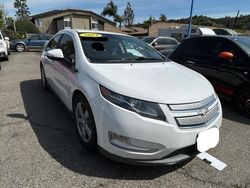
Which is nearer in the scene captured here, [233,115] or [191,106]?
[191,106]

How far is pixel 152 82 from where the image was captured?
2.76 meters

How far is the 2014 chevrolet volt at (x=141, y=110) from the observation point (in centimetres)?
238

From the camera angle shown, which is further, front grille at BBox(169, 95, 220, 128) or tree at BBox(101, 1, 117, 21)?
tree at BBox(101, 1, 117, 21)

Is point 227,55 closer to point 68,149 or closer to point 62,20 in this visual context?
point 68,149

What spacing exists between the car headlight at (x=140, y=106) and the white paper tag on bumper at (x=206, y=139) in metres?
0.51

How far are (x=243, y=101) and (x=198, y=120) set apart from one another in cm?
257

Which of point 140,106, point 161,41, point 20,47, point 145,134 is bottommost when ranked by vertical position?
point 20,47


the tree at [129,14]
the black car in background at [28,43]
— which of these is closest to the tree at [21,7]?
the tree at [129,14]

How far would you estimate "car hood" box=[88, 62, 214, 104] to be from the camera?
2492mm

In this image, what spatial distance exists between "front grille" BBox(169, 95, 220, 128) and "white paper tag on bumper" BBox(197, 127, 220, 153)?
10cm

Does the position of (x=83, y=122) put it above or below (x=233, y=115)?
above

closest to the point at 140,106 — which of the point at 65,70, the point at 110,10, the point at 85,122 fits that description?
the point at 85,122

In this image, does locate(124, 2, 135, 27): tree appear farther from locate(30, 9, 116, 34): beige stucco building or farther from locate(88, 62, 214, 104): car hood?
locate(88, 62, 214, 104): car hood

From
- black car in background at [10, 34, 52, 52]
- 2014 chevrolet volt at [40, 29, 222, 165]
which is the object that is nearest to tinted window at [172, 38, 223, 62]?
2014 chevrolet volt at [40, 29, 222, 165]
